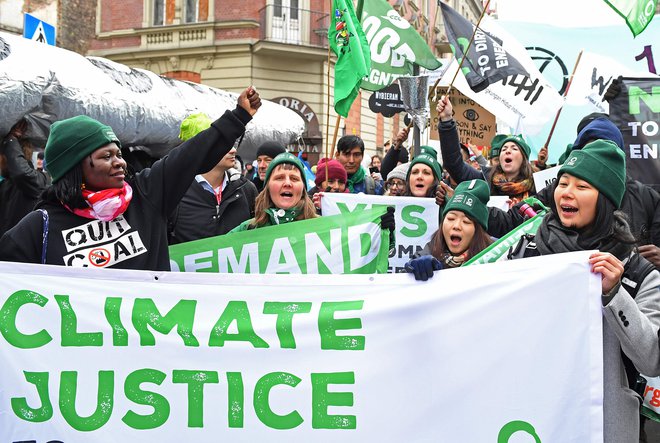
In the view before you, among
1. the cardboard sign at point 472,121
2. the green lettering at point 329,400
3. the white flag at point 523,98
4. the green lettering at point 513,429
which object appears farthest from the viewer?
the cardboard sign at point 472,121

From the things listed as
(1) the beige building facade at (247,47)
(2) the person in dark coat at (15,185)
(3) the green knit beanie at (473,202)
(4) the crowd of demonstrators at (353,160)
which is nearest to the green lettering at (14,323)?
(3) the green knit beanie at (473,202)

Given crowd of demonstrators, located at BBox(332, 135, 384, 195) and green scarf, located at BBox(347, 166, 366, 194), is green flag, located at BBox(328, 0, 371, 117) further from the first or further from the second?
green scarf, located at BBox(347, 166, 366, 194)

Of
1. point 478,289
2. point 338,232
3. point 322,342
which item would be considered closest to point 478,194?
point 338,232

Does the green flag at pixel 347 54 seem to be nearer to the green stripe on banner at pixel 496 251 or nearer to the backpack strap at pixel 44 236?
the green stripe on banner at pixel 496 251

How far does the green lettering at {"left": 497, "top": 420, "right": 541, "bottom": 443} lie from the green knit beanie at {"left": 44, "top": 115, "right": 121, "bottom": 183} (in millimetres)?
1771

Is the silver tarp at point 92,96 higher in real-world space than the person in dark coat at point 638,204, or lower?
higher

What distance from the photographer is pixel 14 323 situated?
2.67 meters

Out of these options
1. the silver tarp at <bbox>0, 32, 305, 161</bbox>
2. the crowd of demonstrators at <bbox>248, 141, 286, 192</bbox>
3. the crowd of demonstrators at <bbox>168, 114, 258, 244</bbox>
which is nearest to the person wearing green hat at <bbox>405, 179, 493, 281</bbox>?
the crowd of demonstrators at <bbox>168, 114, 258, 244</bbox>

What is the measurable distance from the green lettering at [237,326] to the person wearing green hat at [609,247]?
43.2 inches

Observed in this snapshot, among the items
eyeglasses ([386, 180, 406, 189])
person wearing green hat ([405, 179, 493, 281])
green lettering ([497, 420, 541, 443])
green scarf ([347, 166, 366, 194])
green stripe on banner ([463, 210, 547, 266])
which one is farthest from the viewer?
green scarf ([347, 166, 366, 194])

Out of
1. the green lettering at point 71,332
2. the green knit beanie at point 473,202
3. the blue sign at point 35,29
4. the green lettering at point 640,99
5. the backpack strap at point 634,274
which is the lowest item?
the green lettering at point 71,332

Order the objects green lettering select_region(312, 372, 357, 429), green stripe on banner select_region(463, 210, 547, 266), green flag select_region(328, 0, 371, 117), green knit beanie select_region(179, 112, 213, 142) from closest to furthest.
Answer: green lettering select_region(312, 372, 357, 429), green stripe on banner select_region(463, 210, 547, 266), green knit beanie select_region(179, 112, 213, 142), green flag select_region(328, 0, 371, 117)

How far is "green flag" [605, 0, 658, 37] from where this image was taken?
18.6ft

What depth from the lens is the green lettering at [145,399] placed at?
8.45 feet
